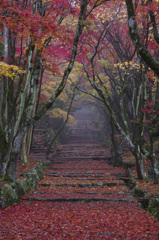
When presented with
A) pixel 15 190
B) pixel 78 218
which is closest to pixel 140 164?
pixel 78 218

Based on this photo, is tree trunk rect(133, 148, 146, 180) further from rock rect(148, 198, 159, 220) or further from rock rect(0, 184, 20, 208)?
rock rect(0, 184, 20, 208)

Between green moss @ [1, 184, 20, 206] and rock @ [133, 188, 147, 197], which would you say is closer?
green moss @ [1, 184, 20, 206]

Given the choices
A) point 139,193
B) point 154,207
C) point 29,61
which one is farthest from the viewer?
point 139,193

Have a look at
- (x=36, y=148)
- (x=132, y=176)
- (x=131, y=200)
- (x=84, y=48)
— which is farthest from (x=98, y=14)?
(x=36, y=148)

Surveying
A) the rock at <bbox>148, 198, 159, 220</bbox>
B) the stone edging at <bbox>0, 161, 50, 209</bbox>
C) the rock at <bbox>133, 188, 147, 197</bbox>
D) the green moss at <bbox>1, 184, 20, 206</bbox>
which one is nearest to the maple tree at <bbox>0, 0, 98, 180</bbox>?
the stone edging at <bbox>0, 161, 50, 209</bbox>

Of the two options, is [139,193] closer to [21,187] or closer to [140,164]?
[140,164]

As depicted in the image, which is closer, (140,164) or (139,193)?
(139,193)

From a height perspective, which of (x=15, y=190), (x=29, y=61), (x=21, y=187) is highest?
(x=29, y=61)

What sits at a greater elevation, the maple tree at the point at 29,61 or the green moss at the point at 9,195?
the maple tree at the point at 29,61

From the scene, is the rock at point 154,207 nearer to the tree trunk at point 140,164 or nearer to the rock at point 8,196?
the tree trunk at point 140,164

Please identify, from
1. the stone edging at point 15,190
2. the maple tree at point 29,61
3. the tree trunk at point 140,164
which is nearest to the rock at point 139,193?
the tree trunk at point 140,164

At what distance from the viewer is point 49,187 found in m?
9.60

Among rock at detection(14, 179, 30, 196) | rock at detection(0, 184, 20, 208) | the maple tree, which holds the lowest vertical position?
rock at detection(14, 179, 30, 196)

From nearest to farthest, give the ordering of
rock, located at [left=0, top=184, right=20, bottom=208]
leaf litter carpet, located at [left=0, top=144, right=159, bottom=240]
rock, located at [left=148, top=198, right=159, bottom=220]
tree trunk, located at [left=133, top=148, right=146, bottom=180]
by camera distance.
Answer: leaf litter carpet, located at [left=0, top=144, right=159, bottom=240] < rock, located at [left=148, top=198, right=159, bottom=220] < rock, located at [left=0, top=184, right=20, bottom=208] < tree trunk, located at [left=133, top=148, right=146, bottom=180]
